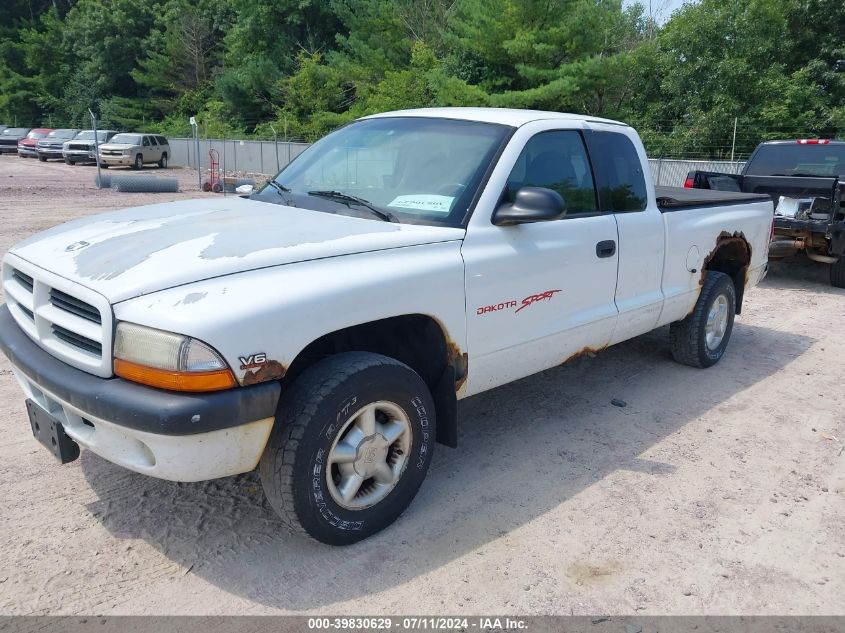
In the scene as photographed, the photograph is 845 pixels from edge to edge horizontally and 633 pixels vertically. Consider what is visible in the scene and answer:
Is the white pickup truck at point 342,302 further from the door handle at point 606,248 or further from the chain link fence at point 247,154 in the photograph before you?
the chain link fence at point 247,154

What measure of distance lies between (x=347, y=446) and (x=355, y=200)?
1.40 m

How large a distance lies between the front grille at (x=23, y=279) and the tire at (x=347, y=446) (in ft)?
4.55

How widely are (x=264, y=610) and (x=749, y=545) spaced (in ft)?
7.26

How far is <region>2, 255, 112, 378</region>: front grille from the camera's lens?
8.79ft

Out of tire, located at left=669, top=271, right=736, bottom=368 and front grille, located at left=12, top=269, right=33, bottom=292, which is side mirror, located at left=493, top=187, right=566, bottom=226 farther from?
tire, located at left=669, top=271, right=736, bottom=368

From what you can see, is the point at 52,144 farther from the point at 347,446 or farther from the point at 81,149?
the point at 347,446

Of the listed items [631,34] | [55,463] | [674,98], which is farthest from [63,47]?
[55,463]

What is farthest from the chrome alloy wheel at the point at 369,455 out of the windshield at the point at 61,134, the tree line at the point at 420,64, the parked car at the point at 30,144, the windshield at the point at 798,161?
the parked car at the point at 30,144

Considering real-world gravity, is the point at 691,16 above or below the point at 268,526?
above

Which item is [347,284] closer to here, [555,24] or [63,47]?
[555,24]

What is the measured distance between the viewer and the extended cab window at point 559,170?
12.7 ft

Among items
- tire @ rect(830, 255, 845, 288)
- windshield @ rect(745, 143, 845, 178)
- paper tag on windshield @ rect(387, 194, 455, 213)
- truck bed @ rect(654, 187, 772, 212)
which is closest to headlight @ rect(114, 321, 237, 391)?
paper tag on windshield @ rect(387, 194, 455, 213)

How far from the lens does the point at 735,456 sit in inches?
166

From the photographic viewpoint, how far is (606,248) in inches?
168
